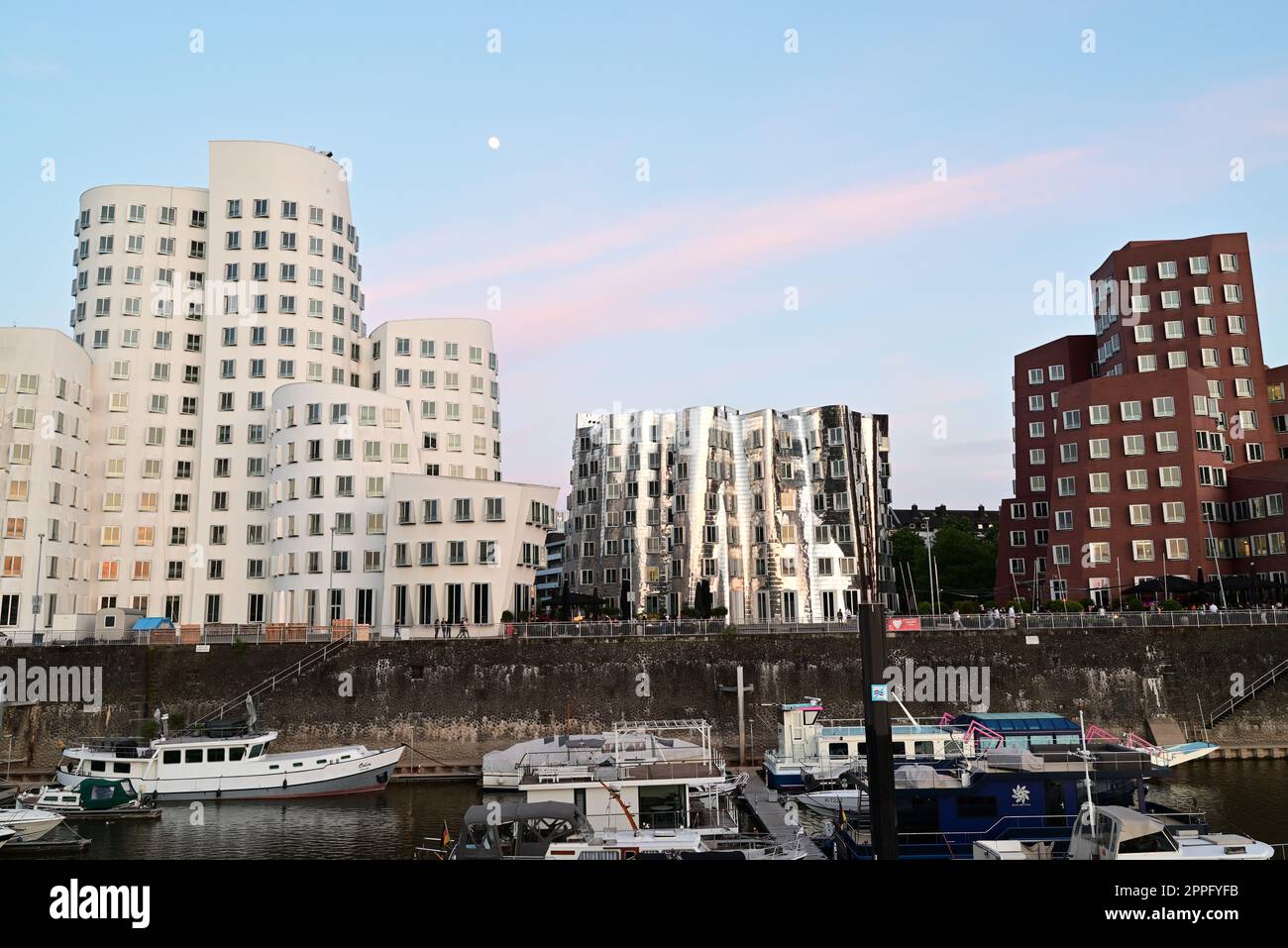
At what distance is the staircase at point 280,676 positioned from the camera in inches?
2675

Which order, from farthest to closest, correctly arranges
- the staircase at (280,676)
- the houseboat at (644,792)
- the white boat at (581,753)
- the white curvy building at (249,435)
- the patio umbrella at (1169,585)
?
the white curvy building at (249,435) < the patio umbrella at (1169,585) < the staircase at (280,676) < the white boat at (581,753) < the houseboat at (644,792)

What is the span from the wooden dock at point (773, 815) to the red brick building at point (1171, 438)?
47.8 m

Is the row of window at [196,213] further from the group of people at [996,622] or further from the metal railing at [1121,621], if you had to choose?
the group of people at [996,622]

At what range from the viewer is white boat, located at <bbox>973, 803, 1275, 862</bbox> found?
29.2 meters

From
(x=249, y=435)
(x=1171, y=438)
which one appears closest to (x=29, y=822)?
(x=249, y=435)

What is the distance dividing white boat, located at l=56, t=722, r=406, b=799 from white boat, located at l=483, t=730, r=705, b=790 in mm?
7154

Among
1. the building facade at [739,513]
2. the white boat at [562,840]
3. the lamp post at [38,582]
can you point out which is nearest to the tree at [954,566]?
the building facade at [739,513]

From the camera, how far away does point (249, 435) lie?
314 feet

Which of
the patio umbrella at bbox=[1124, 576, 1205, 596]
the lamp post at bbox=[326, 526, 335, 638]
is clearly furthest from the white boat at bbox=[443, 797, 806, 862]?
the patio umbrella at bbox=[1124, 576, 1205, 596]

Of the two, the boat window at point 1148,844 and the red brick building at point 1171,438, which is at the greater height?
the red brick building at point 1171,438

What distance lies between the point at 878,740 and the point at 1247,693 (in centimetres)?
5993

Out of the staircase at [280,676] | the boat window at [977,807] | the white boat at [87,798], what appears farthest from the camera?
the staircase at [280,676]

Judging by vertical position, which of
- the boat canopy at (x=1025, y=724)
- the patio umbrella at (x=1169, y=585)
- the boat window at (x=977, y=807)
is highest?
the patio umbrella at (x=1169, y=585)
